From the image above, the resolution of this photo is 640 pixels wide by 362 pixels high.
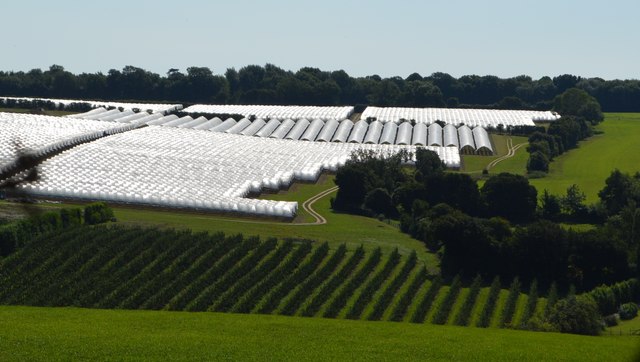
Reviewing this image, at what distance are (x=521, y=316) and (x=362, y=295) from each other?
8687 millimetres

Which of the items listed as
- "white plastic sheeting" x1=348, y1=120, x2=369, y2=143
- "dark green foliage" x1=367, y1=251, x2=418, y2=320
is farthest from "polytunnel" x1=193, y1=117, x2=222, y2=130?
"dark green foliage" x1=367, y1=251, x2=418, y2=320

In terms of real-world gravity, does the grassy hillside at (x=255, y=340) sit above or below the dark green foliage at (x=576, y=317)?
A: above

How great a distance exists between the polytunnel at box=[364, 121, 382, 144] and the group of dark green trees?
24249mm

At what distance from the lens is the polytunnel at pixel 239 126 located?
124850 millimetres

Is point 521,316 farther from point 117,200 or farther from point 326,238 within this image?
point 117,200

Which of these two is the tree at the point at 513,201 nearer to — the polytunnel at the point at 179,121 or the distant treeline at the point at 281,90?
the polytunnel at the point at 179,121

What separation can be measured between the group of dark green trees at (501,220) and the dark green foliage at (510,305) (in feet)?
9.92

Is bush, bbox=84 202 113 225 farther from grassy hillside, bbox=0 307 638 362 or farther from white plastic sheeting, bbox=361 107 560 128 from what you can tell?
white plastic sheeting, bbox=361 107 560 128

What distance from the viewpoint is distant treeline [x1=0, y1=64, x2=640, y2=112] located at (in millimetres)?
167750

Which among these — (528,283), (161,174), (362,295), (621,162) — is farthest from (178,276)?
(621,162)

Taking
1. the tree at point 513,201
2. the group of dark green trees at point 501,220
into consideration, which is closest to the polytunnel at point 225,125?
the group of dark green trees at point 501,220

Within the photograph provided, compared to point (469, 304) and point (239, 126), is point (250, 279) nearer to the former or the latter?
point (469, 304)

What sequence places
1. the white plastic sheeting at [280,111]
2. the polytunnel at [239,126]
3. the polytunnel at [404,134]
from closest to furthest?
the polytunnel at [404,134] → the polytunnel at [239,126] → the white plastic sheeting at [280,111]

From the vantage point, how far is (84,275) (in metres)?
46.4
